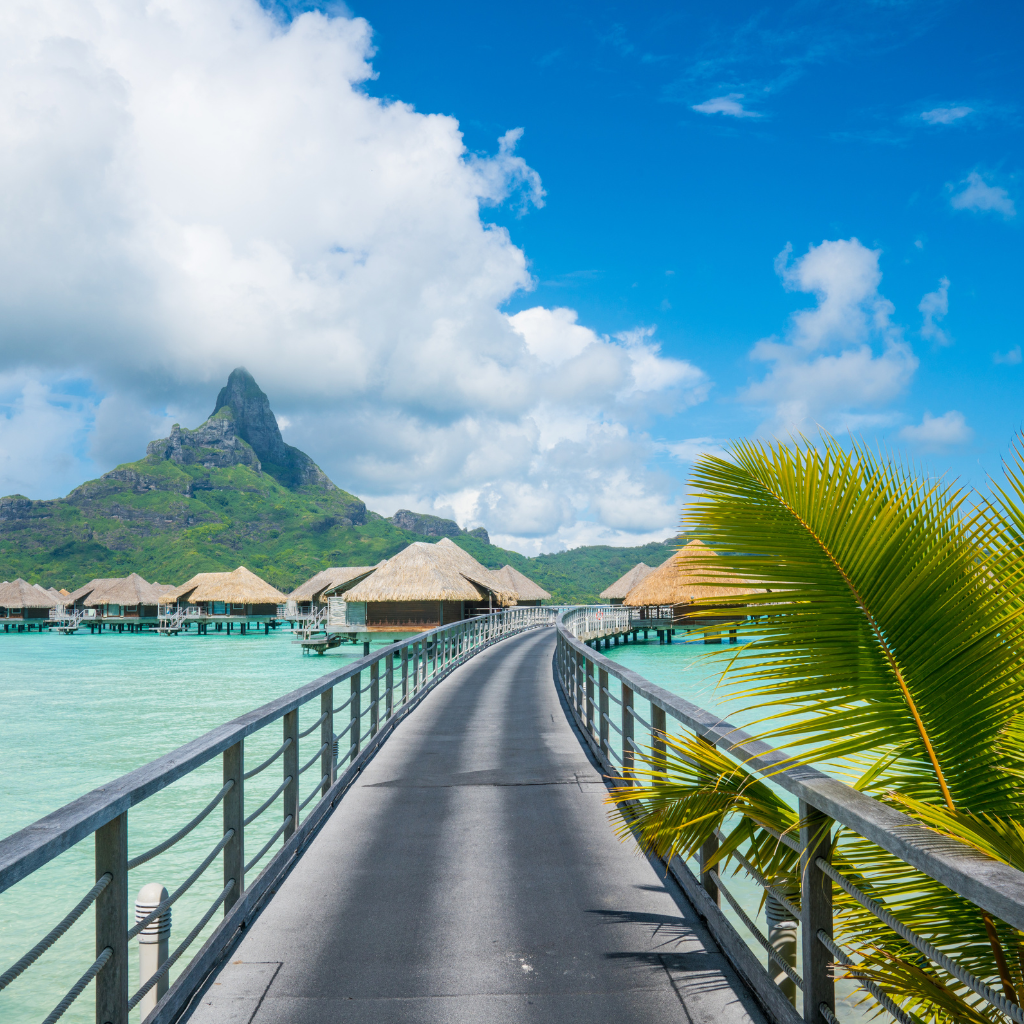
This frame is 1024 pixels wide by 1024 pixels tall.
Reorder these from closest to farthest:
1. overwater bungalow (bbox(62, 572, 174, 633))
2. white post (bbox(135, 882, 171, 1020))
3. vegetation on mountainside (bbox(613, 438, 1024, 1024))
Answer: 1. vegetation on mountainside (bbox(613, 438, 1024, 1024))
2. white post (bbox(135, 882, 171, 1020))
3. overwater bungalow (bbox(62, 572, 174, 633))

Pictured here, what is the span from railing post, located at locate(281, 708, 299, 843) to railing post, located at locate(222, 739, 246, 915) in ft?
2.02

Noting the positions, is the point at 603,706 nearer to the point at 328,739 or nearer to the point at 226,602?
the point at 328,739

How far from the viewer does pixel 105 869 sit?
2086mm

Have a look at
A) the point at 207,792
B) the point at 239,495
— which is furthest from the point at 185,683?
the point at 239,495

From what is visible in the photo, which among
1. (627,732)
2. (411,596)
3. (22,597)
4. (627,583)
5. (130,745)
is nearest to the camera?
(627,732)

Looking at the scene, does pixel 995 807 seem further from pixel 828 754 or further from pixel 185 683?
pixel 185 683

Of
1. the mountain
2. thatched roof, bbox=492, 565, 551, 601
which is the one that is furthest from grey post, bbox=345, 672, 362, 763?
the mountain

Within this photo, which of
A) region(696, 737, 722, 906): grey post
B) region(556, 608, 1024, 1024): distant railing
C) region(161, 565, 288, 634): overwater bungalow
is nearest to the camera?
region(556, 608, 1024, 1024): distant railing

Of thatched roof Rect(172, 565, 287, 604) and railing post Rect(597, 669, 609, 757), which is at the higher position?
thatched roof Rect(172, 565, 287, 604)

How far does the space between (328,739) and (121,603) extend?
6439cm

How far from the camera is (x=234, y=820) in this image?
321 cm

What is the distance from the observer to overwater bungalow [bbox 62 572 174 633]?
6019cm

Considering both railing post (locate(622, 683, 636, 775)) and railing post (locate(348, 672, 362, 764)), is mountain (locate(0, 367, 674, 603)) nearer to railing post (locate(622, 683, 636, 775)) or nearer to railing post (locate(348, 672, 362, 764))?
railing post (locate(348, 672, 362, 764))

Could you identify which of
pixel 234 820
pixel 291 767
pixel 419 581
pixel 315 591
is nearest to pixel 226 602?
pixel 315 591
